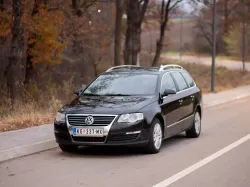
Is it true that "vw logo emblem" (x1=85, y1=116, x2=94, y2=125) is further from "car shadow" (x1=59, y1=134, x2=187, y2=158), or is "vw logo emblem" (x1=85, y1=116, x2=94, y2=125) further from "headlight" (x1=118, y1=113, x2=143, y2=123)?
"car shadow" (x1=59, y1=134, x2=187, y2=158)

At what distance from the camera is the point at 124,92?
1091cm

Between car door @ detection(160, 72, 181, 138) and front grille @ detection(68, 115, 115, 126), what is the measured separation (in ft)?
4.33

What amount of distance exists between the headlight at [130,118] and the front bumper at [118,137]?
7 centimetres

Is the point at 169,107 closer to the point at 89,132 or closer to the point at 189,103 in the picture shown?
the point at 189,103

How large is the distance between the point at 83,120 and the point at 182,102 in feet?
9.07

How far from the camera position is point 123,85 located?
11180 mm

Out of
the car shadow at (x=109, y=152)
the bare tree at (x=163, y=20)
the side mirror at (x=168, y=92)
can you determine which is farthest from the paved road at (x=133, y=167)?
the bare tree at (x=163, y=20)

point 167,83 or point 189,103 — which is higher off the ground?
point 167,83

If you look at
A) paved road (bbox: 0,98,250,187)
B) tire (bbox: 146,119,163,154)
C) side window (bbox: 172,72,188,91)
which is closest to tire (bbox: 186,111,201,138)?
paved road (bbox: 0,98,250,187)

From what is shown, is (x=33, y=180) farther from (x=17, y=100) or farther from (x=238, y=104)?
(x=238, y=104)

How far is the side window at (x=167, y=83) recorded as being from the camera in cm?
1128

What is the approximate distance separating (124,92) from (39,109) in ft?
17.9

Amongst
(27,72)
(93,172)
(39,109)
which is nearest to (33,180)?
(93,172)

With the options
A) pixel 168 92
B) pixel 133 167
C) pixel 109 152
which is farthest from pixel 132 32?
pixel 133 167
